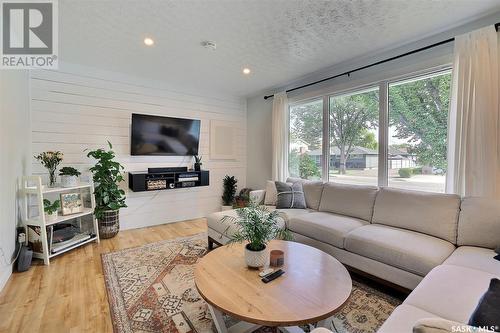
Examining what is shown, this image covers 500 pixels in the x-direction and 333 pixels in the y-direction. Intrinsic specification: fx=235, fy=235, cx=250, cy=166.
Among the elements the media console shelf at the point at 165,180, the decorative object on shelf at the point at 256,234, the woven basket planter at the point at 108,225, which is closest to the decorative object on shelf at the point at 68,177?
the woven basket planter at the point at 108,225

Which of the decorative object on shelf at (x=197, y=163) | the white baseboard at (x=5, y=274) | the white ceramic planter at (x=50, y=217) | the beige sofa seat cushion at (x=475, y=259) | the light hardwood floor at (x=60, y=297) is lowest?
the light hardwood floor at (x=60, y=297)

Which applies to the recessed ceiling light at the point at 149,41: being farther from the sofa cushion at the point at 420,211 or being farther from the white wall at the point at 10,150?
the sofa cushion at the point at 420,211

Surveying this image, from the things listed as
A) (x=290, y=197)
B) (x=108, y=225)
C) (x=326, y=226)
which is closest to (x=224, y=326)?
(x=326, y=226)

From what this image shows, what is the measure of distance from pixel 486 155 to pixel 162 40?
3.44m

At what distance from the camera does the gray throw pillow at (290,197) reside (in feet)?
10.8

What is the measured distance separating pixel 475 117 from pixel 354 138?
1.35 metres

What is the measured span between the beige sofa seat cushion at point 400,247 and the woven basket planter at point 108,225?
317cm

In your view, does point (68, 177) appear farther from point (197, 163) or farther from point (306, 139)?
point (306, 139)

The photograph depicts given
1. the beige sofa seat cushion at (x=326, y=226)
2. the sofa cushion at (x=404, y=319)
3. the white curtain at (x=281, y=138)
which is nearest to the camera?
the sofa cushion at (x=404, y=319)

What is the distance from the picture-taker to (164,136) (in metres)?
4.05

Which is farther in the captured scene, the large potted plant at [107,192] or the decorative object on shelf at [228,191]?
the decorative object on shelf at [228,191]

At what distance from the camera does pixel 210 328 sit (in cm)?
164

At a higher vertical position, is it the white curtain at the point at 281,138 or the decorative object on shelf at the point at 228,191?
the white curtain at the point at 281,138

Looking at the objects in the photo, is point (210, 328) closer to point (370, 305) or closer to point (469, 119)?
point (370, 305)
